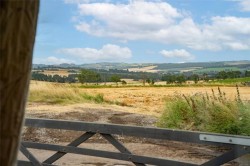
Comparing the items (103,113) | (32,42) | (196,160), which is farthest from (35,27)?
(103,113)

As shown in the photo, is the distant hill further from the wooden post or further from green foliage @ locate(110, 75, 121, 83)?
the wooden post

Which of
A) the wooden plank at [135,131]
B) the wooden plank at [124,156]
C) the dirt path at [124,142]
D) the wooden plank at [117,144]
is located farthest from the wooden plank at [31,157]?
the dirt path at [124,142]

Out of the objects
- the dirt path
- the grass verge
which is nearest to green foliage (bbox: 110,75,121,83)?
the grass verge

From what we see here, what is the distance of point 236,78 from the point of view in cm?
4534

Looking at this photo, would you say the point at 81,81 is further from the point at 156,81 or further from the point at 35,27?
the point at 35,27

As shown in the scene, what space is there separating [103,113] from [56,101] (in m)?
6.02

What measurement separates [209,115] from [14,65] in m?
8.38

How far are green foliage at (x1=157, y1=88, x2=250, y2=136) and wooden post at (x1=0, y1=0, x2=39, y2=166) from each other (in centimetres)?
719

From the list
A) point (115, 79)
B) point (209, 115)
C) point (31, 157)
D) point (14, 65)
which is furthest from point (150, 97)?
point (14, 65)

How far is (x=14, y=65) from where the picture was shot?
1.27 meters

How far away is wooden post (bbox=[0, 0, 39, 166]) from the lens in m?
1.26

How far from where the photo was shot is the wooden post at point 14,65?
1.26 m

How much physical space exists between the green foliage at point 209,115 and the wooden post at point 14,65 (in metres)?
7.19

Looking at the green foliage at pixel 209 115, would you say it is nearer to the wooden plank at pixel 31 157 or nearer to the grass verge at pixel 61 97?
→ the wooden plank at pixel 31 157
